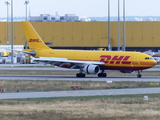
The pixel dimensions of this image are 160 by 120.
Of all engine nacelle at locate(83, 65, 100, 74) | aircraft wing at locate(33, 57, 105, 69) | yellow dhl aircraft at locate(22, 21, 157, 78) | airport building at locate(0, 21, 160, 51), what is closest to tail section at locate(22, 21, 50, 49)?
yellow dhl aircraft at locate(22, 21, 157, 78)

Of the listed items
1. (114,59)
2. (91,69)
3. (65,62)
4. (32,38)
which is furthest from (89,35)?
(91,69)

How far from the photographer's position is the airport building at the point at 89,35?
107m

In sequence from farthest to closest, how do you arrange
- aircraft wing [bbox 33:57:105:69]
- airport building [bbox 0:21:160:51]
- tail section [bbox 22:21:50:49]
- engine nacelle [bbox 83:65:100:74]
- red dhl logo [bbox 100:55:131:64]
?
1. airport building [bbox 0:21:160:51]
2. tail section [bbox 22:21:50:49]
3. aircraft wing [bbox 33:57:105:69]
4. red dhl logo [bbox 100:55:131:64]
5. engine nacelle [bbox 83:65:100:74]

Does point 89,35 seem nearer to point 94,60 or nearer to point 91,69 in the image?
point 94,60

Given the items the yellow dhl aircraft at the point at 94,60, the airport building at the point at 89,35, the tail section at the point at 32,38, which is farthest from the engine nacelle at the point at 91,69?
the airport building at the point at 89,35

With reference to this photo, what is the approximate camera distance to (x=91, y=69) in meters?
50.0

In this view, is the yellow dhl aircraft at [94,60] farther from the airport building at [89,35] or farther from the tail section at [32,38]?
the airport building at [89,35]

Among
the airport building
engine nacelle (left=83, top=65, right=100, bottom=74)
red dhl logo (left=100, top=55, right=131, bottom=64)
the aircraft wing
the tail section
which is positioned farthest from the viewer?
the airport building

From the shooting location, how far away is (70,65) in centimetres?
5244

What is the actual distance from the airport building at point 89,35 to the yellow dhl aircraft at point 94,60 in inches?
2088

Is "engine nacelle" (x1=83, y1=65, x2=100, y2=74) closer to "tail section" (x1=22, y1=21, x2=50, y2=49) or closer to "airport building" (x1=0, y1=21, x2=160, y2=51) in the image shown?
"tail section" (x1=22, y1=21, x2=50, y2=49)

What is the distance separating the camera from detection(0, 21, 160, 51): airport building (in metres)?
107

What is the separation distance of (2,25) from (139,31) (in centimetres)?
3239

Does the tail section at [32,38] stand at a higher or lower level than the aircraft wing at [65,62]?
higher
